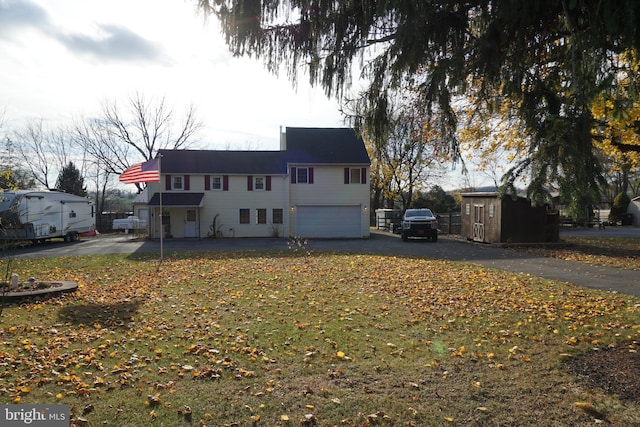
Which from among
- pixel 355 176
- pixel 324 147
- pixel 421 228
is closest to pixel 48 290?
pixel 421 228

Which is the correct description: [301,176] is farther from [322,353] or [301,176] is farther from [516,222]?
[322,353]

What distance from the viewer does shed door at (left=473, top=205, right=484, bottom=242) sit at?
77.3 ft

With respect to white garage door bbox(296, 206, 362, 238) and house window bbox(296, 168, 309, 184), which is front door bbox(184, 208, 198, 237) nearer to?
white garage door bbox(296, 206, 362, 238)

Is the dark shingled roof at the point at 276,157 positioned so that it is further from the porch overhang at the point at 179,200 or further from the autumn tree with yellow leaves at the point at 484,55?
the autumn tree with yellow leaves at the point at 484,55

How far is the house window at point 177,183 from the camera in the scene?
31.9 metres

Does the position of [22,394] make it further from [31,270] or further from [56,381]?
[31,270]

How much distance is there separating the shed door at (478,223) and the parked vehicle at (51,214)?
23263 millimetres

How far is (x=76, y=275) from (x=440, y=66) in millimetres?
12172

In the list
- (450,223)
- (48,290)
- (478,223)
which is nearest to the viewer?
(48,290)

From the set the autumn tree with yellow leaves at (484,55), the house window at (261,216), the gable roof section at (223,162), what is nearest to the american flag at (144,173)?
the autumn tree with yellow leaves at (484,55)

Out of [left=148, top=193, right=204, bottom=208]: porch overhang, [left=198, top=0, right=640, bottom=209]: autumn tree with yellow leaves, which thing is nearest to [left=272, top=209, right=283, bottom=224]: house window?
[left=148, top=193, right=204, bottom=208]: porch overhang

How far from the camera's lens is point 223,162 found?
33.0 metres

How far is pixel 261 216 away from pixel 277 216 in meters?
1.20

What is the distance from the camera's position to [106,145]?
4447 centimetres
